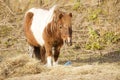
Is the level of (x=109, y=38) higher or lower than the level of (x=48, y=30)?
lower

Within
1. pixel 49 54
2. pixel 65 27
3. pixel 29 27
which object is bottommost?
pixel 49 54

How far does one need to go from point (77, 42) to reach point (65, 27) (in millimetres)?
5427

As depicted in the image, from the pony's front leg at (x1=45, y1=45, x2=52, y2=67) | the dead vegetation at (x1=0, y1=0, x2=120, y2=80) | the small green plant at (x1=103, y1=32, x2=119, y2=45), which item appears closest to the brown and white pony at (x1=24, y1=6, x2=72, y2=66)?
the pony's front leg at (x1=45, y1=45, x2=52, y2=67)

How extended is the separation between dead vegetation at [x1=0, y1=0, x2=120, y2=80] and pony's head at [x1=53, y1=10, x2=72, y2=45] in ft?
2.32

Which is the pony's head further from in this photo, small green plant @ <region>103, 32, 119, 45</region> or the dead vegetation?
small green plant @ <region>103, 32, 119, 45</region>

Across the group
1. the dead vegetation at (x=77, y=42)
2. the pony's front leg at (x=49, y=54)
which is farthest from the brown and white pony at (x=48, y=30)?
the dead vegetation at (x=77, y=42)

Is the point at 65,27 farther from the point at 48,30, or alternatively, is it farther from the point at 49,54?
the point at 49,54

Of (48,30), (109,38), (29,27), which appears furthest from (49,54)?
(109,38)

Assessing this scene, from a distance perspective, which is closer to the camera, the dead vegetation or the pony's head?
the dead vegetation

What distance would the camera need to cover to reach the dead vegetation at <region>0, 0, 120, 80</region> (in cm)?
1048

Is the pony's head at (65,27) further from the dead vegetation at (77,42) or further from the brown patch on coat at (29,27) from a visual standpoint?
the brown patch on coat at (29,27)

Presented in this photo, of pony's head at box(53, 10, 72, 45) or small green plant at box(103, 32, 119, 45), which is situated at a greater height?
pony's head at box(53, 10, 72, 45)

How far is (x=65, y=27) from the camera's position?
1109 centimetres

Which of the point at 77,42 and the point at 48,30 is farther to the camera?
the point at 77,42
